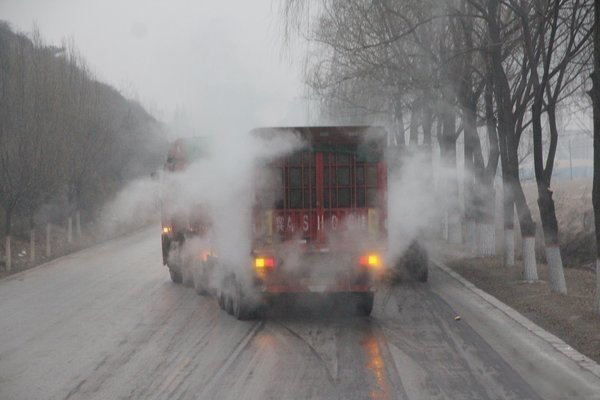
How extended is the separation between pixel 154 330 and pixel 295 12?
298 inches

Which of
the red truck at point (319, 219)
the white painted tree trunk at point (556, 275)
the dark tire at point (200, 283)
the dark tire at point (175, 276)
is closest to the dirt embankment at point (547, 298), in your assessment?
the white painted tree trunk at point (556, 275)

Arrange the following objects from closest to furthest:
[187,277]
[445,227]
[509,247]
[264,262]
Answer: [264,262] < [187,277] < [509,247] < [445,227]

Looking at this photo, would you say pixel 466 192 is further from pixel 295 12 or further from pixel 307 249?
pixel 307 249

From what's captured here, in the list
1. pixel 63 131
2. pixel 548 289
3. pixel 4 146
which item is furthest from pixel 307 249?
pixel 63 131

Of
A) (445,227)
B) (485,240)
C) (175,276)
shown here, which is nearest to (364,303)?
(175,276)

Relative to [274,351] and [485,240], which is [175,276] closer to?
[274,351]

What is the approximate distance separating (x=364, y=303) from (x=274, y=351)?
Answer: 3067 millimetres

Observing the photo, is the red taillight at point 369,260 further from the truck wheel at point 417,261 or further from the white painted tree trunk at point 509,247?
the white painted tree trunk at point 509,247

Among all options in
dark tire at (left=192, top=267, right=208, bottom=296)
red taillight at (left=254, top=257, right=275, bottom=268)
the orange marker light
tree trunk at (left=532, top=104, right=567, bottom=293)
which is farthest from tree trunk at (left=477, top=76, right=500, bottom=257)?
red taillight at (left=254, top=257, right=275, bottom=268)

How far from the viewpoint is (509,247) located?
19578mm

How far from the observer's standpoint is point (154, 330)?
39.3 feet

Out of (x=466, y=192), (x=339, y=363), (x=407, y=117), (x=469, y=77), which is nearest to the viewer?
(x=339, y=363)

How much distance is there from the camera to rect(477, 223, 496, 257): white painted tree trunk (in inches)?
883

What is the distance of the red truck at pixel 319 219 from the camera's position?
41.0ft
